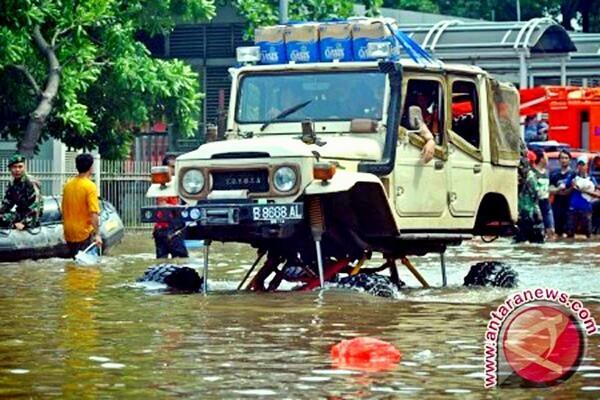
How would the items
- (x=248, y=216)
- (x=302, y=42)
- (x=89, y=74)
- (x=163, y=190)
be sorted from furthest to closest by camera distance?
1. (x=89, y=74)
2. (x=302, y=42)
3. (x=163, y=190)
4. (x=248, y=216)

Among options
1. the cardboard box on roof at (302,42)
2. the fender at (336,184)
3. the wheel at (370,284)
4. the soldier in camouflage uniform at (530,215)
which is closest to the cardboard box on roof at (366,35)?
the cardboard box on roof at (302,42)

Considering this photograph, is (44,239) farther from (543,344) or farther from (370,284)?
(543,344)

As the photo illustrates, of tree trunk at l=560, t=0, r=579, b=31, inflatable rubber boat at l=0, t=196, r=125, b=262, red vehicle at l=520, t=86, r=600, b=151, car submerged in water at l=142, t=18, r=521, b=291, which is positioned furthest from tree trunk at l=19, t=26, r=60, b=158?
tree trunk at l=560, t=0, r=579, b=31

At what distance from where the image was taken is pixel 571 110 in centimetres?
4156

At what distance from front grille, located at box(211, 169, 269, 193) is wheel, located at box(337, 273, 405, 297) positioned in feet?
3.70

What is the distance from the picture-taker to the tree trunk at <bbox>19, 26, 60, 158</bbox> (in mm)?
34719

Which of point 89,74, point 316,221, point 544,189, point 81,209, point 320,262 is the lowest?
point 544,189

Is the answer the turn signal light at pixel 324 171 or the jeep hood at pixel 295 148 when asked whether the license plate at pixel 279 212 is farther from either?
the jeep hood at pixel 295 148

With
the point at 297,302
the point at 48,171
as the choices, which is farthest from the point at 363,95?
the point at 48,171

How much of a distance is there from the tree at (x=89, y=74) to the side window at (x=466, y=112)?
14943 mm

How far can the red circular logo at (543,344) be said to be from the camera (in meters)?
10.9

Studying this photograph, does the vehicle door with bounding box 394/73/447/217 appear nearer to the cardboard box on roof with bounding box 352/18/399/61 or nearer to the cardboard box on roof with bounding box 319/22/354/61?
the cardboard box on roof with bounding box 352/18/399/61

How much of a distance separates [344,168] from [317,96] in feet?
3.62

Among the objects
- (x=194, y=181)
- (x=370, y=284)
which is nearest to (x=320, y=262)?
(x=370, y=284)
